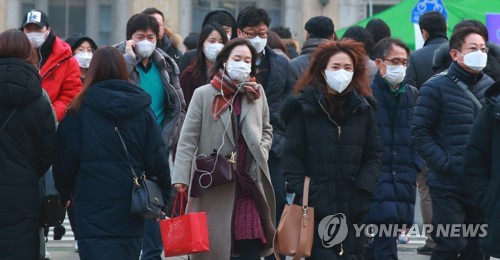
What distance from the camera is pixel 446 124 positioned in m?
10.2

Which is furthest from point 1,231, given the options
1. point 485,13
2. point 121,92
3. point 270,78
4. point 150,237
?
point 485,13

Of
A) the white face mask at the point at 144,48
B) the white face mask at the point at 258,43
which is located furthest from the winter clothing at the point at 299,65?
the white face mask at the point at 144,48

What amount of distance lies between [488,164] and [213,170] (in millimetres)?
1958

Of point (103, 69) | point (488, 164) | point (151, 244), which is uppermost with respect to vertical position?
point (103, 69)

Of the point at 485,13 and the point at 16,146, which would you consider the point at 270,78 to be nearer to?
the point at 16,146

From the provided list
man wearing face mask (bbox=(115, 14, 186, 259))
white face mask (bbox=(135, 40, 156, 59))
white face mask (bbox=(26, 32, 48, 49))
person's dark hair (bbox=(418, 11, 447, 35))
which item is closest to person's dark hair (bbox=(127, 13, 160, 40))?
man wearing face mask (bbox=(115, 14, 186, 259))

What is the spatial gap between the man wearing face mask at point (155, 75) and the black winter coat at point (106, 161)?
7.18ft

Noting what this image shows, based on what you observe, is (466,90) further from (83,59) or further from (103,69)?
(83,59)

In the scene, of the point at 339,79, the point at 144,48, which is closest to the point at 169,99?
the point at 144,48

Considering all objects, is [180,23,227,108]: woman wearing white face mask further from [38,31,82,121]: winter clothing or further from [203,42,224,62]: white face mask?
[38,31,82,121]: winter clothing

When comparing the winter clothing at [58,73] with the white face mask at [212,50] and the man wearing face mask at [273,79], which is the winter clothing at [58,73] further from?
the man wearing face mask at [273,79]

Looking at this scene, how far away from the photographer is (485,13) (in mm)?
20641

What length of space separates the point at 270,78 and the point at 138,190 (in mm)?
2693

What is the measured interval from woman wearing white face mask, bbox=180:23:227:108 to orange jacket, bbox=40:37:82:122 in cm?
92
